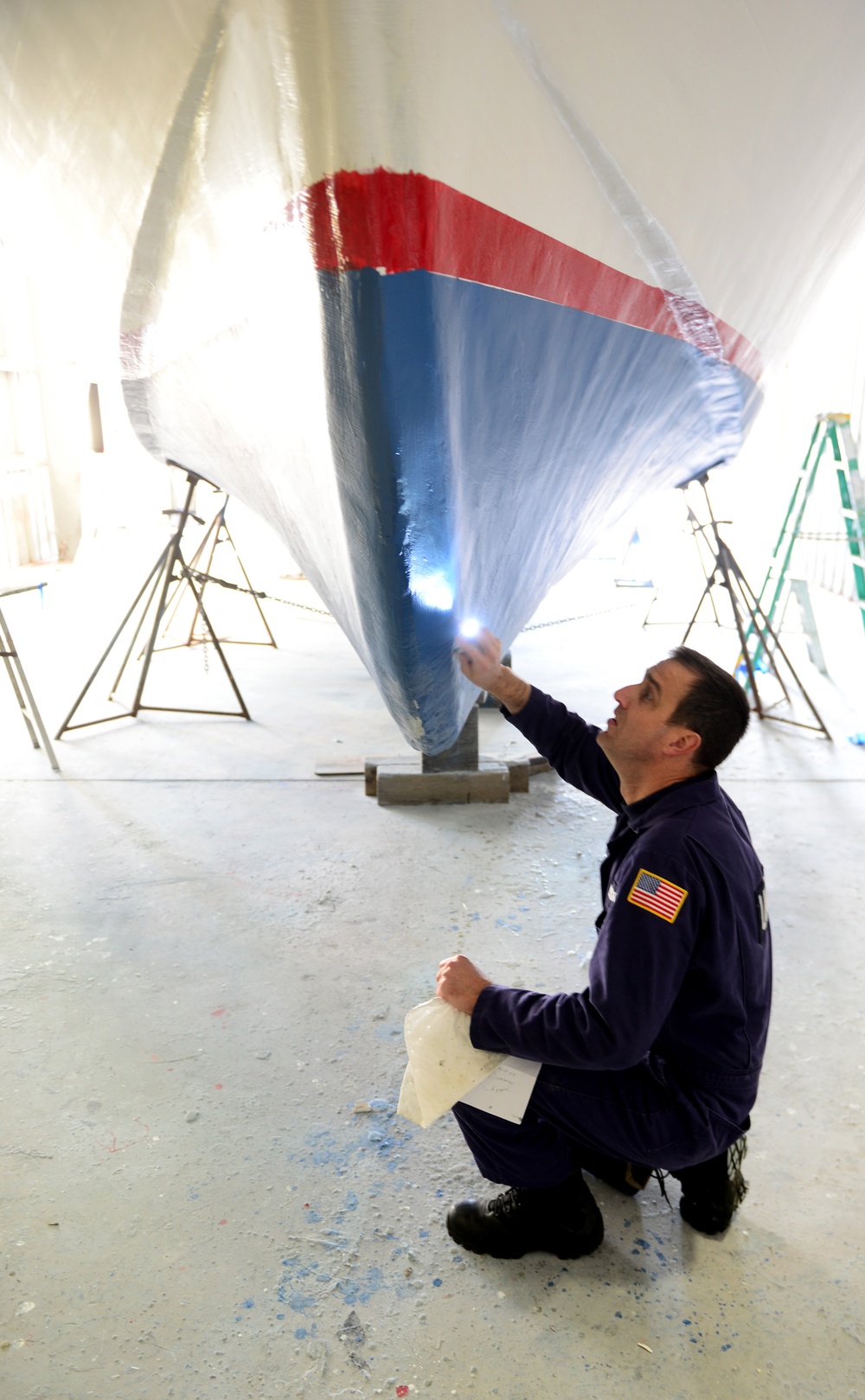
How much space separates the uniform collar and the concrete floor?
72cm

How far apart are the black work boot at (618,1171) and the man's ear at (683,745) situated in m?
0.72

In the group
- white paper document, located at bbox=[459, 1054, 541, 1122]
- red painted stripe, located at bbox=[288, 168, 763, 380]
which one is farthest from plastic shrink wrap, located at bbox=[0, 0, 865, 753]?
white paper document, located at bbox=[459, 1054, 541, 1122]

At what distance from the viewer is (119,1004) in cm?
208

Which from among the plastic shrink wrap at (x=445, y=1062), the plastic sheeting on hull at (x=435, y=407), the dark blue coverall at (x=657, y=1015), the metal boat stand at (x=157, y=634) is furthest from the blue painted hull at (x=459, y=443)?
the metal boat stand at (x=157, y=634)

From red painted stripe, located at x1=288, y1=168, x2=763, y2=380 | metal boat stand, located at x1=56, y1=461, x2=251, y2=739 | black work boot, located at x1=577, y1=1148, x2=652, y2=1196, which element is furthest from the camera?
metal boat stand, located at x1=56, y1=461, x2=251, y2=739

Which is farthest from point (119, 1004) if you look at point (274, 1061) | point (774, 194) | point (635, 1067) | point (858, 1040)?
point (774, 194)

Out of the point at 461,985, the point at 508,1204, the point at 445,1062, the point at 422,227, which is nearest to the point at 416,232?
the point at 422,227

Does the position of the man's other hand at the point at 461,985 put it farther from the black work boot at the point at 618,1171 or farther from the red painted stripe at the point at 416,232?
the red painted stripe at the point at 416,232

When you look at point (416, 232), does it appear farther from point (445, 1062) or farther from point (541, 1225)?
point (541, 1225)

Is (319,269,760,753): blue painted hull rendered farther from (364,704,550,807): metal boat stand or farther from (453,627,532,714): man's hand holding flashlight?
(364,704,550,807): metal boat stand

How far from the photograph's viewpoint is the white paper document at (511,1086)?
1.30 metres

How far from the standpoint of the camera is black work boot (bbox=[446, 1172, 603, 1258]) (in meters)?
1.42

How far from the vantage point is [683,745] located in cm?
129

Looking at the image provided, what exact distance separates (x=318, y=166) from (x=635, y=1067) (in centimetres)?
128
